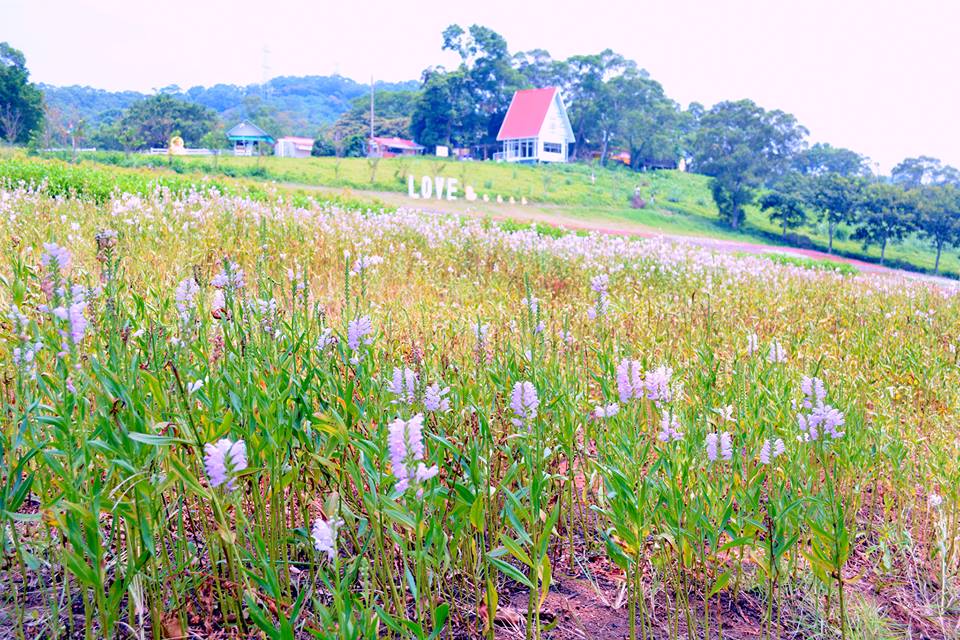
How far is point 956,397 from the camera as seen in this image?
391 centimetres

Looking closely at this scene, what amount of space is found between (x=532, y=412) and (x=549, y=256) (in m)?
6.38

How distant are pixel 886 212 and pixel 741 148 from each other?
10.9 metres

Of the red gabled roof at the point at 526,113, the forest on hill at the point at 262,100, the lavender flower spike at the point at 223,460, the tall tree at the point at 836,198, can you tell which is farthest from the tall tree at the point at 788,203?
the forest on hill at the point at 262,100

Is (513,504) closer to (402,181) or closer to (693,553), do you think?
(693,553)

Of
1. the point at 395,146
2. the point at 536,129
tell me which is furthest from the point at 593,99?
the point at 395,146

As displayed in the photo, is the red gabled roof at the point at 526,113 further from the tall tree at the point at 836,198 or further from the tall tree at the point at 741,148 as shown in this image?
the tall tree at the point at 836,198

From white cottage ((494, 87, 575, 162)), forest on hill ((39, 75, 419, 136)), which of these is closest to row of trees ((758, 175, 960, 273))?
white cottage ((494, 87, 575, 162))

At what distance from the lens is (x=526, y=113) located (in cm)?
6506

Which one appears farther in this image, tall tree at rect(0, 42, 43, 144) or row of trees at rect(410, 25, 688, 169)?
row of trees at rect(410, 25, 688, 169)

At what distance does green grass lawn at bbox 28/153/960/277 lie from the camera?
36875mm

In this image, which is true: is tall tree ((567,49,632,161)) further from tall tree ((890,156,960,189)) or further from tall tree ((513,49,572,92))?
tall tree ((890,156,960,189))

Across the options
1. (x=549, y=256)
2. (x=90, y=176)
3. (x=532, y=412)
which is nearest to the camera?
(x=532, y=412)

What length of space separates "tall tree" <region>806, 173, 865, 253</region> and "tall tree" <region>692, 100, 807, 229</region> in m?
4.48

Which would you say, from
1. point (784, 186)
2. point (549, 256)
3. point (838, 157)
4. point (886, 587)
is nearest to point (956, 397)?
point (886, 587)
